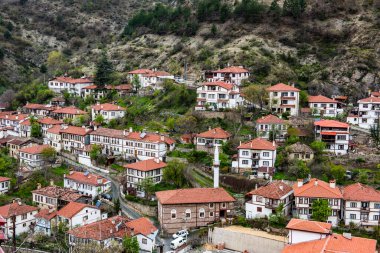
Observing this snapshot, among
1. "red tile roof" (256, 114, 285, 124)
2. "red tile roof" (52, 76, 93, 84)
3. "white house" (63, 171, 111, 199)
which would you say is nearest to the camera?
"white house" (63, 171, 111, 199)

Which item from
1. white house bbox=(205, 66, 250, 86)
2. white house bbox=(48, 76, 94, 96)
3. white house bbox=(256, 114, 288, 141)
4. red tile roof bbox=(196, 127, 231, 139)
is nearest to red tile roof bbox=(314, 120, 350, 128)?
white house bbox=(256, 114, 288, 141)

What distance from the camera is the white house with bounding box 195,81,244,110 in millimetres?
58688

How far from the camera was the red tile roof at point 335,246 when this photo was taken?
30.6 m

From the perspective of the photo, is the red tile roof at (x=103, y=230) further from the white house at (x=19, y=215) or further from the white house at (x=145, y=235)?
the white house at (x=19, y=215)

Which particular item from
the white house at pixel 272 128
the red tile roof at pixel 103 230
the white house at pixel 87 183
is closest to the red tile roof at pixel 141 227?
the red tile roof at pixel 103 230

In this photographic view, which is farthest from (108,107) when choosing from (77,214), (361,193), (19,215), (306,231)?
(306,231)

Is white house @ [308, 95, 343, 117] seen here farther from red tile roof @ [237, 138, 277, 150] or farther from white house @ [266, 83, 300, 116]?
red tile roof @ [237, 138, 277, 150]

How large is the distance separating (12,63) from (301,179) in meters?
74.8

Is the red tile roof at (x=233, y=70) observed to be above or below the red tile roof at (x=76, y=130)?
above

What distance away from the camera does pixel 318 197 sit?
126 ft

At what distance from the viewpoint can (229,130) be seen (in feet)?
179

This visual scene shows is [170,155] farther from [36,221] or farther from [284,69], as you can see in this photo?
[284,69]

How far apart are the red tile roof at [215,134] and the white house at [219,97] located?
22.8ft

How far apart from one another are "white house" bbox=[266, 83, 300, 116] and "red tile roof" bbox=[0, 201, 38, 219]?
99.3 ft
